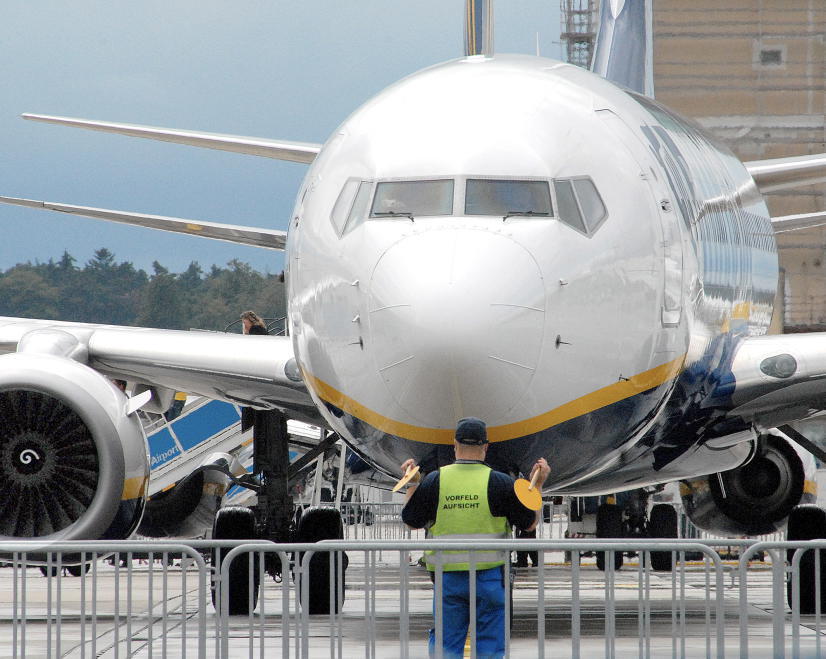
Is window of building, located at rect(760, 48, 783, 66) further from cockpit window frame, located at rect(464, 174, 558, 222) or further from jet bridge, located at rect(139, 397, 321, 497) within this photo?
cockpit window frame, located at rect(464, 174, 558, 222)

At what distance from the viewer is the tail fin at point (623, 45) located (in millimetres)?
15812

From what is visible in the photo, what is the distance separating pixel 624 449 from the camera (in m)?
8.02

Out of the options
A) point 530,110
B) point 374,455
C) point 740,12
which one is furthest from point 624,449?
point 740,12

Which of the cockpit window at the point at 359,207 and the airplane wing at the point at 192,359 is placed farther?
the airplane wing at the point at 192,359

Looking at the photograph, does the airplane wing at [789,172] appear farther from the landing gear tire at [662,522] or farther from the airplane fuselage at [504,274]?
the landing gear tire at [662,522]

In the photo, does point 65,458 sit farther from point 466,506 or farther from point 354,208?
point 466,506

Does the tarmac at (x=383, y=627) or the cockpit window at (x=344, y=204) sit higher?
the cockpit window at (x=344, y=204)

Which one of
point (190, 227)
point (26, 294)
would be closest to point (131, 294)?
point (26, 294)

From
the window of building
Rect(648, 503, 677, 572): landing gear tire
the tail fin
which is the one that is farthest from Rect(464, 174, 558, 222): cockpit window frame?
the window of building

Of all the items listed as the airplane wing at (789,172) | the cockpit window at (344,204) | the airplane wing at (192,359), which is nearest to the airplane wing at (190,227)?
the airplane wing at (192,359)

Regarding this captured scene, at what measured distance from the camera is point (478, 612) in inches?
248

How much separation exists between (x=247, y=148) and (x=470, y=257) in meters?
5.59

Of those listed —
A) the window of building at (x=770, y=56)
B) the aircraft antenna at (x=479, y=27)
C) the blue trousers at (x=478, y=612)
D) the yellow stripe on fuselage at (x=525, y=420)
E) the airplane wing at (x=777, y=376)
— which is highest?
the window of building at (x=770, y=56)

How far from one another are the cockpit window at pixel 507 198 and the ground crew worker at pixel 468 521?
113 centimetres
